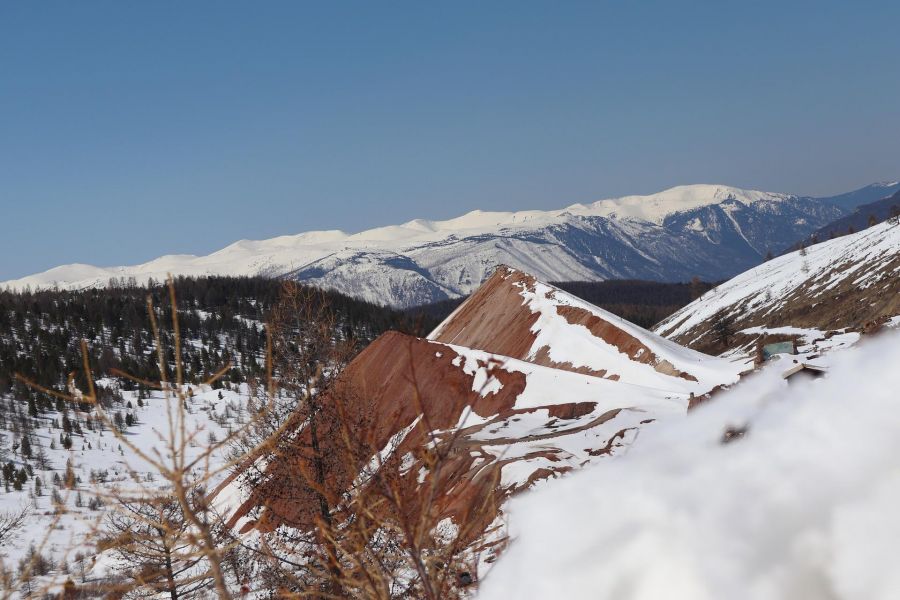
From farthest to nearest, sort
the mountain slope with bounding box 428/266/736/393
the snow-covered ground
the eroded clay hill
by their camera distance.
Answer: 1. the snow-covered ground
2. the mountain slope with bounding box 428/266/736/393
3. the eroded clay hill

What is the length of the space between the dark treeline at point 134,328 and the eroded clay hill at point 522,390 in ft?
203

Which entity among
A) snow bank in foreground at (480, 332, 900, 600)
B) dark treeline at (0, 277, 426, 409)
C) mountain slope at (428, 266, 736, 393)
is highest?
dark treeline at (0, 277, 426, 409)

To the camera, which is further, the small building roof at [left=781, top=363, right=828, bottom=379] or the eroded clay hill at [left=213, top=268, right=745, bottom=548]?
the eroded clay hill at [left=213, top=268, right=745, bottom=548]

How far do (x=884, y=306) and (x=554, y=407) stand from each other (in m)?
48.4

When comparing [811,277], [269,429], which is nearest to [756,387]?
[269,429]

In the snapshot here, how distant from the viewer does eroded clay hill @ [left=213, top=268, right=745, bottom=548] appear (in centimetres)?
1989

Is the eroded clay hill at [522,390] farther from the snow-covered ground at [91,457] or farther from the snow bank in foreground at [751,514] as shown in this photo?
the snow-covered ground at [91,457]

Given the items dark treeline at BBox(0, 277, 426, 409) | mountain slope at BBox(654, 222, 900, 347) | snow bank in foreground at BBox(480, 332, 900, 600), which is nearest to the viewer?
snow bank in foreground at BBox(480, 332, 900, 600)

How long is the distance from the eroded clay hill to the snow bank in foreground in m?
10.1

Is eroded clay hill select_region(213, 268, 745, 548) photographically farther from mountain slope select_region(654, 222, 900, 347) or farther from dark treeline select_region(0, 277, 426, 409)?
dark treeline select_region(0, 277, 426, 409)

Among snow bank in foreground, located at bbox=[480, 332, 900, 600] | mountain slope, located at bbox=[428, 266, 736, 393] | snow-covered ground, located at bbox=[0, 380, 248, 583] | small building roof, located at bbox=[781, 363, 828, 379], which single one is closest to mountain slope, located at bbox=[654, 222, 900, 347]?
mountain slope, located at bbox=[428, 266, 736, 393]

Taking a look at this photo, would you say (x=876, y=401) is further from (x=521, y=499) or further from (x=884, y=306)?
(x=884, y=306)

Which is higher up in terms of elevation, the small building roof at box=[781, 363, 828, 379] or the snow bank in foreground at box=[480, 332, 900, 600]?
the small building roof at box=[781, 363, 828, 379]

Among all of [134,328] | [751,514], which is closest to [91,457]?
[134,328]
